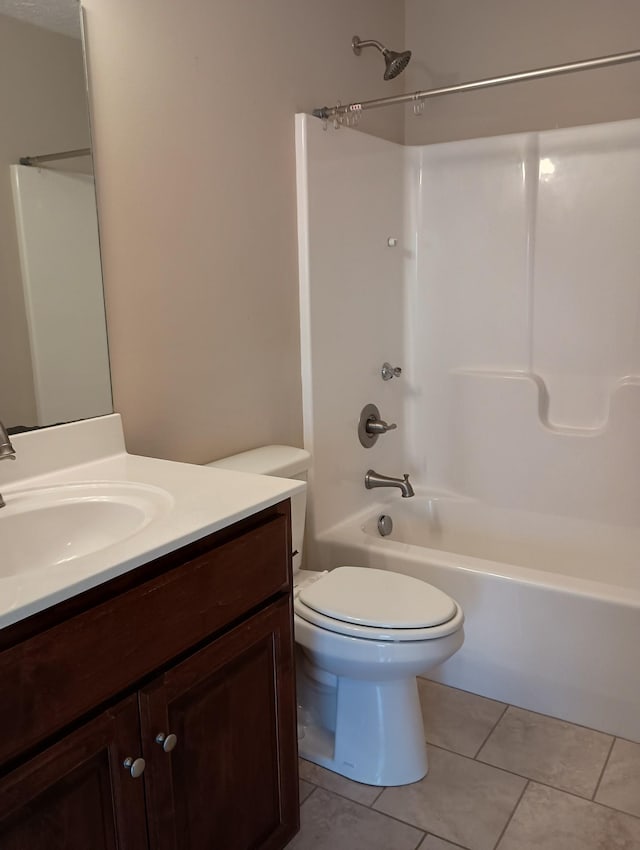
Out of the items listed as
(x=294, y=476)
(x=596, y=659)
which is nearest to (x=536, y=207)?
(x=294, y=476)

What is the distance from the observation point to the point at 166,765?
1185 mm

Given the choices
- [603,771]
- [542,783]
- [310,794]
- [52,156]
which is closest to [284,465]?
[310,794]

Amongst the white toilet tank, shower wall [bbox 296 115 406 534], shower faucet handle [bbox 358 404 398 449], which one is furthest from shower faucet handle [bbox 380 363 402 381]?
the white toilet tank

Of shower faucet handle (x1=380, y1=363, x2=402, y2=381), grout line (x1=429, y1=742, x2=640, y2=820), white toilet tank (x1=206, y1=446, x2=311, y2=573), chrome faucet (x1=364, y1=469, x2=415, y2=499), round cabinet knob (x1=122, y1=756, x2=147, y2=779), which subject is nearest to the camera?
round cabinet knob (x1=122, y1=756, x2=147, y2=779)

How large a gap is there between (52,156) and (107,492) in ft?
2.32

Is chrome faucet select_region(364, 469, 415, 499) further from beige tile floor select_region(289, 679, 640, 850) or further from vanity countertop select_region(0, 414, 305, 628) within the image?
vanity countertop select_region(0, 414, 305, 628)

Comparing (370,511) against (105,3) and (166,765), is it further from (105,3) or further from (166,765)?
(105,3)

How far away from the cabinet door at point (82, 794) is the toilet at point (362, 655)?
2.25ft

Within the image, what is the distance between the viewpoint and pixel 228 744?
4.36 feet

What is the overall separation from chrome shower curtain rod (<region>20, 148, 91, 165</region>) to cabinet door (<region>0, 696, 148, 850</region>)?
1070 millimetres

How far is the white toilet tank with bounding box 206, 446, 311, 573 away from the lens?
1.94 metres

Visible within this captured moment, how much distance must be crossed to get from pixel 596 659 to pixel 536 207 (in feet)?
5.05

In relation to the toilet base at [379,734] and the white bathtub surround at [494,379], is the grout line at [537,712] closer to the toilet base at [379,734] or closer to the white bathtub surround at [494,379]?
the white bathtub surround at [494,379]

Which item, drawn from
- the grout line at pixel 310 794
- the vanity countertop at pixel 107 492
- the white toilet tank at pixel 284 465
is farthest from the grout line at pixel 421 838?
the vanity countertop at pixel 107 492
